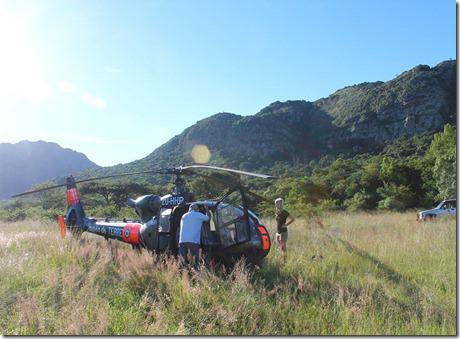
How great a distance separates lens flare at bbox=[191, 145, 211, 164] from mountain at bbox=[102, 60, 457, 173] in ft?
6.34

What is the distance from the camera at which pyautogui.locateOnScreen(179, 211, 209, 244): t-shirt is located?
20.7 ft

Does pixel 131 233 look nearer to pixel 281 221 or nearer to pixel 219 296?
pixel 281 221

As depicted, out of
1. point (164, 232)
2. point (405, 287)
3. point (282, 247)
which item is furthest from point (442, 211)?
point (164, 232)

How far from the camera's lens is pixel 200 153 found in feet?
359

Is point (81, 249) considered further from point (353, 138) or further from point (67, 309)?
point (353, 138)

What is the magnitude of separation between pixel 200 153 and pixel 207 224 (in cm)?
10291

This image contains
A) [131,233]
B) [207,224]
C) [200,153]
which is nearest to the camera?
[207,224]

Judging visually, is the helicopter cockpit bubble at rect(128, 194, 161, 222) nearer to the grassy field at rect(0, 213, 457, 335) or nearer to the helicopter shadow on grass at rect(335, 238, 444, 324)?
the grassy field at rect(0, 213, 457, 335)

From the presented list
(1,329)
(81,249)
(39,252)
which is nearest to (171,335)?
(1,329)

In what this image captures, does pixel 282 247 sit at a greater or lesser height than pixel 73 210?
lesser

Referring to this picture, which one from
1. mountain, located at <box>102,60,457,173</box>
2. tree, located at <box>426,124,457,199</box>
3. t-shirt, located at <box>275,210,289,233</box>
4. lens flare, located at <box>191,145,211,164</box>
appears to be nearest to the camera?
t-shirt, located at <box>275,210,289,233</box>

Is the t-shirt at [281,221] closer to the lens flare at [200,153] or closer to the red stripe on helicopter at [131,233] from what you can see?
the red stripe on helicopter at [131,233]

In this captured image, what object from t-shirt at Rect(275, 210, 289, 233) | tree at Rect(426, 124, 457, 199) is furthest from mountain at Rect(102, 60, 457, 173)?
t-shirt at Rect(275, 210, 289, 233)

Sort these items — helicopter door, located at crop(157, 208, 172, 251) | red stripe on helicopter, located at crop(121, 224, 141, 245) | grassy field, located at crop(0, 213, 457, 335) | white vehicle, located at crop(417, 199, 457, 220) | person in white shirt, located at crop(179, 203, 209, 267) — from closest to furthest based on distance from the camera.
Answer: grassy field, located at crop(0, 213, 457, 335) < person in white shirt, located at crop(179, 203, 209, 267) < helicopter door, located at crop(157, 208, 172, 251) < red stripe on helicopter, located at crop(121, 224, 141, 245) < white vehicle, located at crop(417, 199, 457, 220)
